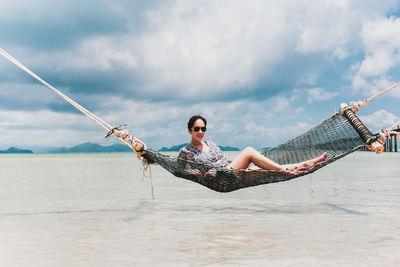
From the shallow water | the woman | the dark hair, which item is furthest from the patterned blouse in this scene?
the shallow water

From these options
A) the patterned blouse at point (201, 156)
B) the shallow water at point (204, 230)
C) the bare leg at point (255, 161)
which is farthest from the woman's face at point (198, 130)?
the shallow water at point (204, 230)

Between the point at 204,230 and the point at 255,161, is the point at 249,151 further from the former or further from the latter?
the point at 204,230

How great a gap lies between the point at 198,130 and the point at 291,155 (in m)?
1.61

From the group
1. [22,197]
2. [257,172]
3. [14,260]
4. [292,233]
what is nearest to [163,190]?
[22,197]

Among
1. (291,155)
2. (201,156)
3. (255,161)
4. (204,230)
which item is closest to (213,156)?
(201,156)

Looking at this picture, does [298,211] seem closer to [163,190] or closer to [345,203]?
[345,203]

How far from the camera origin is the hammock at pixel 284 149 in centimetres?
403

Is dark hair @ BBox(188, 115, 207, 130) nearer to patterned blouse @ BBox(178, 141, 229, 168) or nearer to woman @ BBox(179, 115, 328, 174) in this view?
woman @ BBox(179, 115, 328, 174)

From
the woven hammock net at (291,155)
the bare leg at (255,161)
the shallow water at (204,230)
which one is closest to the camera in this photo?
the shallow water at (204,230)

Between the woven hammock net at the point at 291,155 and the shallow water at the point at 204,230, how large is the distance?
439 millimetres

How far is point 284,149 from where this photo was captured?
5305mm

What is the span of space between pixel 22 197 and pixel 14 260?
13.7 feet

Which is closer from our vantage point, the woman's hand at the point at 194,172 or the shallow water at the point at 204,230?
the shallow water at the point at 204,230

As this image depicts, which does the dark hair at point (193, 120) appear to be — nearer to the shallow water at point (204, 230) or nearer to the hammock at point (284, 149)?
the hammock at point (284, 149)
